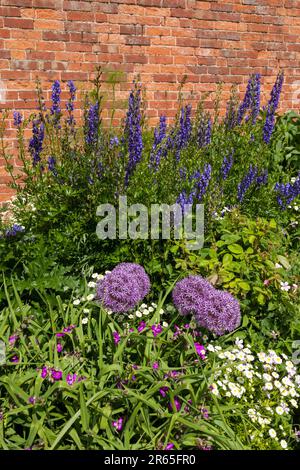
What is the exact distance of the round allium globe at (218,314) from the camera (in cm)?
222

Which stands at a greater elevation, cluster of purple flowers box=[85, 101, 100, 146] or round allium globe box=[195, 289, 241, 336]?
cluster of purple flowers box=[85, 101, 100, 146]

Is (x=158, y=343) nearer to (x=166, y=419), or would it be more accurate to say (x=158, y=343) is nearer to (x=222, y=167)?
(x=166, y=419)

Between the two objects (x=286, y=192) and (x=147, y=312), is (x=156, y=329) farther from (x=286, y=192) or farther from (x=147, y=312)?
(x=286, y=192)

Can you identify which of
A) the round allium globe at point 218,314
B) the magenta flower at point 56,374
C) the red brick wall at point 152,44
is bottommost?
the magenta flower at point 56,374

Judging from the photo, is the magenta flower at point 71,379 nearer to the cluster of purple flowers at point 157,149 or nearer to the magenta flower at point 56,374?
the magenta flower at point 56,374

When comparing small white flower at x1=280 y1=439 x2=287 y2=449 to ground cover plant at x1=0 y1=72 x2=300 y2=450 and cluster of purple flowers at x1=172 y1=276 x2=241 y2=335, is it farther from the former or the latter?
cluster of purple flowers at x1=172 y1=276 x2=241 y2=335

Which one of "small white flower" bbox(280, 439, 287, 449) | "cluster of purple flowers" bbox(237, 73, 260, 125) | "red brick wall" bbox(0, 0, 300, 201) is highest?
"red brick wall" bbox(0, 0, 300, 201)

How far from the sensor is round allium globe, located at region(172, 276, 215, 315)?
2246 mm

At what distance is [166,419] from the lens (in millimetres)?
1928

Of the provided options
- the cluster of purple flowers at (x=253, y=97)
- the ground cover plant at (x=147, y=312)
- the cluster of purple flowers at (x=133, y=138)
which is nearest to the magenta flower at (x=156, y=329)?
the ground cover plant at (x=147, y=312)

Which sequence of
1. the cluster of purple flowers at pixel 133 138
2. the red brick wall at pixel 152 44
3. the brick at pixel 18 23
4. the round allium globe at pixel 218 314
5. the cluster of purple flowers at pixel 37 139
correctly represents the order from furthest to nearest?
the red brick wall at pixel 152 44, the brick at pixel 18 23, the cluster of purple flowers at pixel 37 139, the cluster of purple flowers at pixel 133 138, the round allium globe at pixel 218 314

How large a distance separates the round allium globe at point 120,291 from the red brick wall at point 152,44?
2746 millimetres

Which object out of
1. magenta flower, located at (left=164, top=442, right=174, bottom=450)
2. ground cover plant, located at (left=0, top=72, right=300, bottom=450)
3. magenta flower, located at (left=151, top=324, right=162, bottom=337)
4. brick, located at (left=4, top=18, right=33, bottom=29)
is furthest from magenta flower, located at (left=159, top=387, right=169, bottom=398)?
brick, located at (left=4, top=18, right=33, bottom=29)
